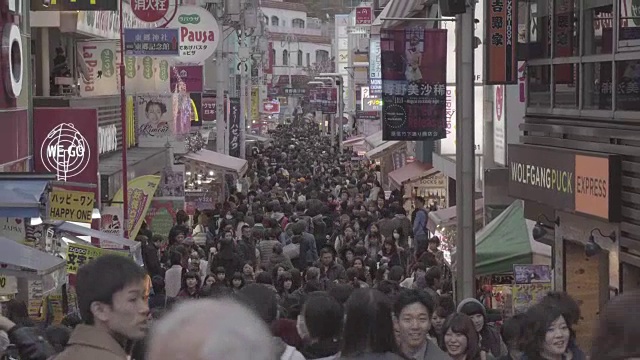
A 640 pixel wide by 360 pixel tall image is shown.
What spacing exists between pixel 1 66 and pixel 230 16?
3163 cm

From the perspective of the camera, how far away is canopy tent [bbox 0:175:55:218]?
535 inches

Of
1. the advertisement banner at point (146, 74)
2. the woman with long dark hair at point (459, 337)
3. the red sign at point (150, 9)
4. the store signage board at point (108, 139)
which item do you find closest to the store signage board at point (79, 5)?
the store signage board at point (108, 139)

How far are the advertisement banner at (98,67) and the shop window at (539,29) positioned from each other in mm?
12565

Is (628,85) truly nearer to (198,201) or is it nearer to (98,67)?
(98,67)

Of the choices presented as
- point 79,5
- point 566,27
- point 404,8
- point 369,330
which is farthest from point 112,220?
point 404,8

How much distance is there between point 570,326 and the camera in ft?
22.8

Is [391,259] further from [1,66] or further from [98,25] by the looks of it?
[98,25]

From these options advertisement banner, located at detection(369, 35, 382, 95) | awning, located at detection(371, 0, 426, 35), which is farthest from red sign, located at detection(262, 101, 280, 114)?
awning, located at detection(371, 0, 426, 35)

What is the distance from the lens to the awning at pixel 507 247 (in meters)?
15.4

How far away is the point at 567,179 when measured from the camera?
1419cm

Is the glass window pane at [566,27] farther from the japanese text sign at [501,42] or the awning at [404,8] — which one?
the awning at [404,8]

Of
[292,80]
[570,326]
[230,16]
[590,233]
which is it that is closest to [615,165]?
[590,233]

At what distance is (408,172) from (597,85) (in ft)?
72.6

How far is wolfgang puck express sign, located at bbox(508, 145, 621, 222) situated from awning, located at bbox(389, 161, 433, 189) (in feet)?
59.3
